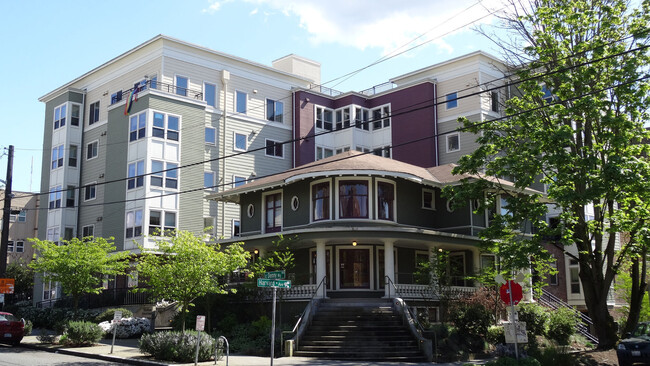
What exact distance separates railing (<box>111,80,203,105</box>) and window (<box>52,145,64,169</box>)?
19.3 feet

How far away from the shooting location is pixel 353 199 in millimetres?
30250

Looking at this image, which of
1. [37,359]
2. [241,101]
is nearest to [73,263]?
[37,359]

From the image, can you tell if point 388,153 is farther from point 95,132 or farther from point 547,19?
point 547,19

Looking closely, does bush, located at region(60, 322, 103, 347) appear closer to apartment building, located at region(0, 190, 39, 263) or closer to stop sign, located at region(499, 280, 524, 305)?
stop sign, located at region(499, 280, 524, 305)

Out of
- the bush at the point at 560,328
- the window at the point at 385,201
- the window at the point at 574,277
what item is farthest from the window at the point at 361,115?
the bush at the point at 560,328

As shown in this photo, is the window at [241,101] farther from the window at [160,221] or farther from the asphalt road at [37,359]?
the asphalt road at [37,359]

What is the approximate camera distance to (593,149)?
22.4m

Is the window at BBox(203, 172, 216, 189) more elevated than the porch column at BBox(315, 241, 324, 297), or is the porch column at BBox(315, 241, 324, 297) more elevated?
the window at BBox(203, 172, 216, 189)

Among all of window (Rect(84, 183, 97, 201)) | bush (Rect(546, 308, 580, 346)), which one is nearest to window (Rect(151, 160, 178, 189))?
window (Rect(84, 183, 97, 201))

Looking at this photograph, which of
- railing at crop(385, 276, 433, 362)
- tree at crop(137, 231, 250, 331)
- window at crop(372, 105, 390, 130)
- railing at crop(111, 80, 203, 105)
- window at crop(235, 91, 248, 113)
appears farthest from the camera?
window at crop(372, 105, 390, 130)

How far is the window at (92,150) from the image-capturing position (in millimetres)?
45375

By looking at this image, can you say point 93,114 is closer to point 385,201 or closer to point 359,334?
point 385,201

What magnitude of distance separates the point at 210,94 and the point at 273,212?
14261 millimetres

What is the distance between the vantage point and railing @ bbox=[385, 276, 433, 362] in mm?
23188
